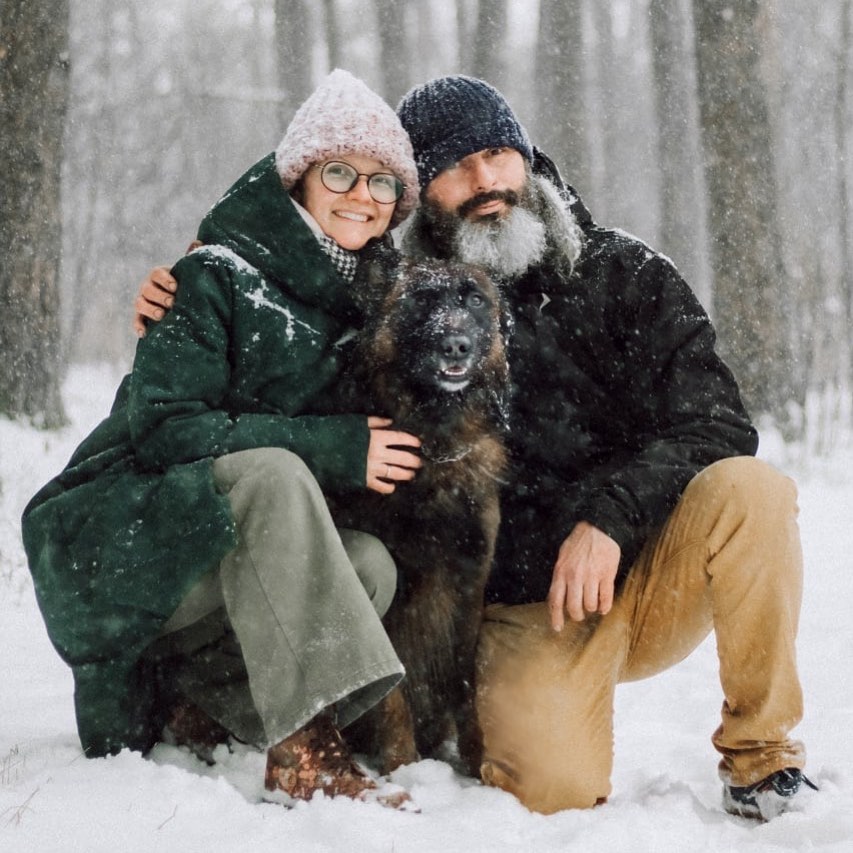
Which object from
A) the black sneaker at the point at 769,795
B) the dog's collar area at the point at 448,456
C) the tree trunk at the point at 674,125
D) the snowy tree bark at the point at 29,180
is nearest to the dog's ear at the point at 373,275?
the dog's collar area at the point at 448,456

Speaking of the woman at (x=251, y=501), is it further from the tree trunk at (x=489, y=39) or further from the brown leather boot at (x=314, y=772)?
the tree trunk at (x=489, y=39)

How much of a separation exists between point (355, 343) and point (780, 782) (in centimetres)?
160

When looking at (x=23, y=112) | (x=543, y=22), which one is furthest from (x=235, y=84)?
(x=23, y=112)

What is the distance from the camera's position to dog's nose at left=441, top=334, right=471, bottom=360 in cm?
290

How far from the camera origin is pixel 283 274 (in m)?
2.73

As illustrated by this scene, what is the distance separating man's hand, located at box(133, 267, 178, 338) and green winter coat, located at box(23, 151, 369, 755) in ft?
0.17

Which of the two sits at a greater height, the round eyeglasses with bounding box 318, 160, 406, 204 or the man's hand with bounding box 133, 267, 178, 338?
the round eyeglasses with bounding box 318, 160, 406, 204

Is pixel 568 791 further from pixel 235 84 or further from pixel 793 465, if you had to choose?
pixel 235 84

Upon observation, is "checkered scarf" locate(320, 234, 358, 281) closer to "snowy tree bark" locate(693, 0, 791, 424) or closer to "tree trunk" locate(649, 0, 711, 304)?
"snowy tree bark" locate(693, 0, 791, 424)

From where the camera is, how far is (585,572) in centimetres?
259

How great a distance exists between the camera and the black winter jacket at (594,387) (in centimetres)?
285

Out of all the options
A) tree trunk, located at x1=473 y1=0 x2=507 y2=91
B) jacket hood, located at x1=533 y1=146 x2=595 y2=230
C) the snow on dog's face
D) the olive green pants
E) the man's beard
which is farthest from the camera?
tree trunk, located at x1=473 y1=0 x2=507 y2=91

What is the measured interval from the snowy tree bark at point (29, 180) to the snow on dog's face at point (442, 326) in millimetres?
3617

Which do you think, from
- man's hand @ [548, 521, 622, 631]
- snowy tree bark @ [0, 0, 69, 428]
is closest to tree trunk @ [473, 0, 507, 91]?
snowy tree bark @ [0, 0, 69, 428]
